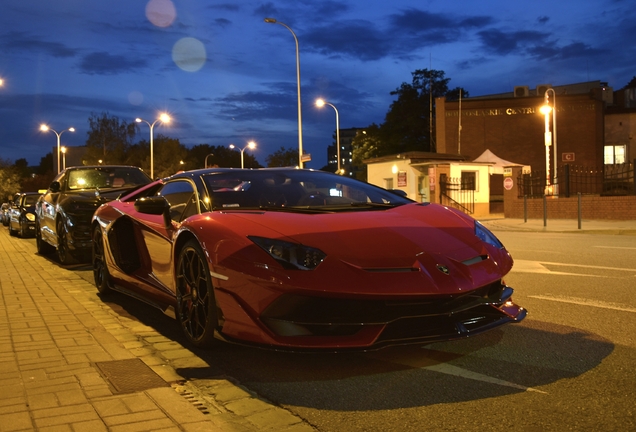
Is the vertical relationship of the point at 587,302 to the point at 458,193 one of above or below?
below

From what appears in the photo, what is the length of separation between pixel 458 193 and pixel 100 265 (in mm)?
25803

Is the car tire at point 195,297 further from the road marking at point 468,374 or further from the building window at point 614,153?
the building window at point 614,153

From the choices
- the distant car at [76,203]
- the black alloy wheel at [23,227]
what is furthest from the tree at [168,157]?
the distant car at [76,203]

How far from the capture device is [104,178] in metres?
12.1

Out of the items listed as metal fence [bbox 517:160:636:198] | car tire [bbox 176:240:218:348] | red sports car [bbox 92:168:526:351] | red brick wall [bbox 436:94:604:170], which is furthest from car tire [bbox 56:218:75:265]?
red brick wall [bbox 436:94:604:170]

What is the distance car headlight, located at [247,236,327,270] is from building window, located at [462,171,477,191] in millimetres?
28640

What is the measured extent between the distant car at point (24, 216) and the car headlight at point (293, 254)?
19391mm

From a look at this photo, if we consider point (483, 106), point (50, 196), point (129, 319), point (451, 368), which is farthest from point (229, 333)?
point (483, 106)

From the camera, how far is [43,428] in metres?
3.21

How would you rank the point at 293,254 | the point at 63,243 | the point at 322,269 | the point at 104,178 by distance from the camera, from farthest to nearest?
1. the point at 104,178
2. the point at 63,243
3. the point at 293,254
4. the point at 322,269

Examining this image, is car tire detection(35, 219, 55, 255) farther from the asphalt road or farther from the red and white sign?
the red and white sign

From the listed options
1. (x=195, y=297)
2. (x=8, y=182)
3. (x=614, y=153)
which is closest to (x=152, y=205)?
(x=195, y=297)

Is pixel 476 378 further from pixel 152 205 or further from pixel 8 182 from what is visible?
pixel 8 182

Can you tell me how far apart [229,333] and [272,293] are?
52 cm
